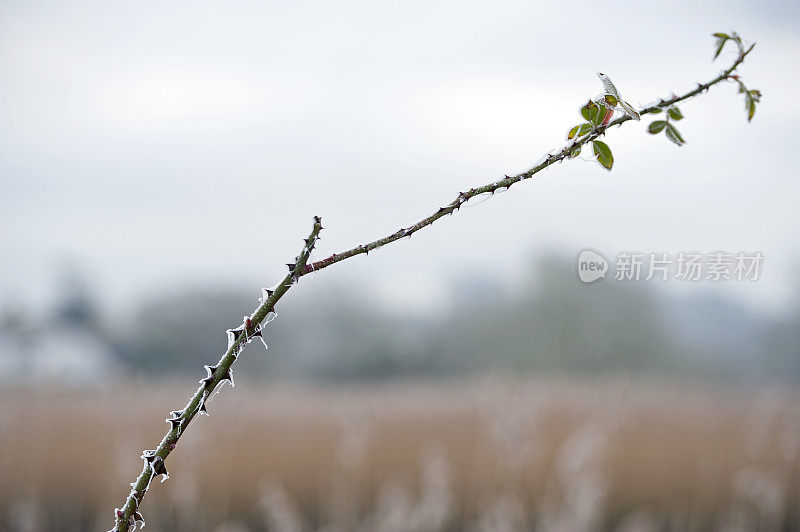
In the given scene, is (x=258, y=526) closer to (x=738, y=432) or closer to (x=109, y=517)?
(x=109, y=517)

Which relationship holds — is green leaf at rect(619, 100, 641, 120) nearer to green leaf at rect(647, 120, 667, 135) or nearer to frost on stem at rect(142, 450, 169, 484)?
green leaf at rect(647, 120, 667, 135)

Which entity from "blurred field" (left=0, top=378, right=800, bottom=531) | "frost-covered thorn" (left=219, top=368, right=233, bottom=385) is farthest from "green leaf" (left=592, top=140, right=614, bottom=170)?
"blurred field" (left=0, top=378, right=800, bottom=531)

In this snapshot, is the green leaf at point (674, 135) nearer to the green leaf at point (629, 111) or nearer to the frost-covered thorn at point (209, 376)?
the green leaf at point (629, 111)

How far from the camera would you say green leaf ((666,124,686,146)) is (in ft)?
1.67

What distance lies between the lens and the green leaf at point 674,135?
0.51 metres

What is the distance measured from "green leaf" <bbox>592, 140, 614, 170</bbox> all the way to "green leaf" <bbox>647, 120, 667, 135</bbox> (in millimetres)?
68

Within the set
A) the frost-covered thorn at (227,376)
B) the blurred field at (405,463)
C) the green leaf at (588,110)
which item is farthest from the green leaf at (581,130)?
the blurred field at (405,463)

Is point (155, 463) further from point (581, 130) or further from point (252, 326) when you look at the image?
point (581, 130)

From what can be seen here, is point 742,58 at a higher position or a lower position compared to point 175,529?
higher

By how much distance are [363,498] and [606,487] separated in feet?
3.57

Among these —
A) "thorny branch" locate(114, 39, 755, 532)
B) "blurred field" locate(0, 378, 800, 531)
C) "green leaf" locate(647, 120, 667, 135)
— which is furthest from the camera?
"blurred field" locate(0, 378, 800, 531)

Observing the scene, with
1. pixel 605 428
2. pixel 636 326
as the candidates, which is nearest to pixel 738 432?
pixel 605 428

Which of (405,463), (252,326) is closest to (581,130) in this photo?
(252,326)

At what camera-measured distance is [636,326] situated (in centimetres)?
977
